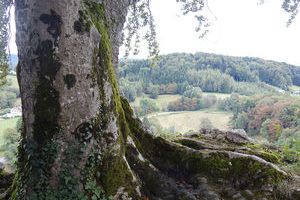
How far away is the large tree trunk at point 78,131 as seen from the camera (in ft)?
9.46

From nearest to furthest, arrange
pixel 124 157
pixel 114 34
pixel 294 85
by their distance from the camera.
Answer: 1. pixel 124 157
2. pixel 114 34
3. pixel 294 85

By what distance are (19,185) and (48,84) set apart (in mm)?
1787

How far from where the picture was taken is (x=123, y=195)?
321cm

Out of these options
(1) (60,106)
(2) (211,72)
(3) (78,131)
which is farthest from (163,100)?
(1) (60,106)

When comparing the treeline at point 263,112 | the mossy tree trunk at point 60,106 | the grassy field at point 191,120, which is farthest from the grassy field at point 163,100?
the mossy tree trunk at point 60,106

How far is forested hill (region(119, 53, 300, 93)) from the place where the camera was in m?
116

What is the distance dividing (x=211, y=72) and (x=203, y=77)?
7.11 meters

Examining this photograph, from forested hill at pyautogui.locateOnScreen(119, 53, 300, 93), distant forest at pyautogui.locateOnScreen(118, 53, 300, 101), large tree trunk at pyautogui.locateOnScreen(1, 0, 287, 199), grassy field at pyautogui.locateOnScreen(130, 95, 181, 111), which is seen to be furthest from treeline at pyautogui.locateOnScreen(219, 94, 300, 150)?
large tree trunk at pyautogui.locateOnScreen(1, 0, 287, 199)

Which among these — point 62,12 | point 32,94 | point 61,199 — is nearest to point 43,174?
point 61,199

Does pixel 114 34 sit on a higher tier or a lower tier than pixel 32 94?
higher

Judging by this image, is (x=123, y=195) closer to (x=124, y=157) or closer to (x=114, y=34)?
(x=124, y=157)

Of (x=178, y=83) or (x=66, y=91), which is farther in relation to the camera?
(x=178, y=83)

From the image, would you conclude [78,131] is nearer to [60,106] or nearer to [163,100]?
[60,106]

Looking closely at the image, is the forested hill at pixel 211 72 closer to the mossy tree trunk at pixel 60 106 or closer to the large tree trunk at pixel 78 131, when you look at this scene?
the large tree trunk at pixel 78 131
